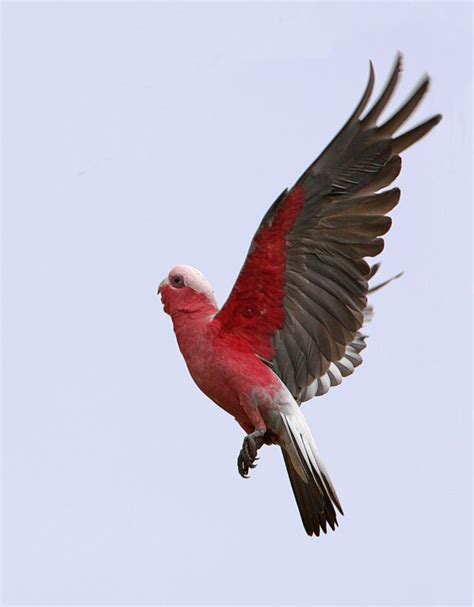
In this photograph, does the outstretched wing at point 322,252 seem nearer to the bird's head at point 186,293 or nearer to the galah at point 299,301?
the galah at point 299,301

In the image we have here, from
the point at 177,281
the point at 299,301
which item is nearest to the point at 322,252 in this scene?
the point at 299,301

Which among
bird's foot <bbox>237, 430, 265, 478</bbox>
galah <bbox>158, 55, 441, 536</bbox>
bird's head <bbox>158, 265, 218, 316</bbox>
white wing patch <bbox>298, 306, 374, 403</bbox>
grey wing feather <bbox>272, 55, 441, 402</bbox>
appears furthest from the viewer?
white wing patch <bbox>298, 306, 374, 403</bbox>

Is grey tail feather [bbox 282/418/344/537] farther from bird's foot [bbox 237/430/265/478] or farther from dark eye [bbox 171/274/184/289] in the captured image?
dark eye [bbox 171/274/184/289]

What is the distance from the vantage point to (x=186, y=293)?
766cm

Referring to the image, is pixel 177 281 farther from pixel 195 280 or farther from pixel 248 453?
pixel 248 453

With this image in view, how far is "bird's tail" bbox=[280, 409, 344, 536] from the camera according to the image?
24.4 ft

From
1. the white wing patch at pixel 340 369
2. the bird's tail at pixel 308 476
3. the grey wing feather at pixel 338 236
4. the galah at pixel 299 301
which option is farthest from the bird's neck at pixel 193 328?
the white wing patch at pixel 340 369

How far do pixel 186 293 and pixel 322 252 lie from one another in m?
0.96

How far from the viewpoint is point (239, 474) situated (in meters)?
7.42

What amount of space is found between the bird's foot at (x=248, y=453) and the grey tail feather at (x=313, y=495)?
219 mm

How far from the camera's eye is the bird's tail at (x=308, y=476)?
7438 mm

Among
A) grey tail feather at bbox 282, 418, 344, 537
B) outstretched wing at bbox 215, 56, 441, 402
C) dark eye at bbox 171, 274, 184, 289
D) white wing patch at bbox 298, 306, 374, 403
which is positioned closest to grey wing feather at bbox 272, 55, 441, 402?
outstretched wing at bbox 215, 56, 441, 402

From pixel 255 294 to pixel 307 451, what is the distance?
3.43ft

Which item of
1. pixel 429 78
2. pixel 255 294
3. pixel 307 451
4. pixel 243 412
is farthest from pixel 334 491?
pixel 429 78
